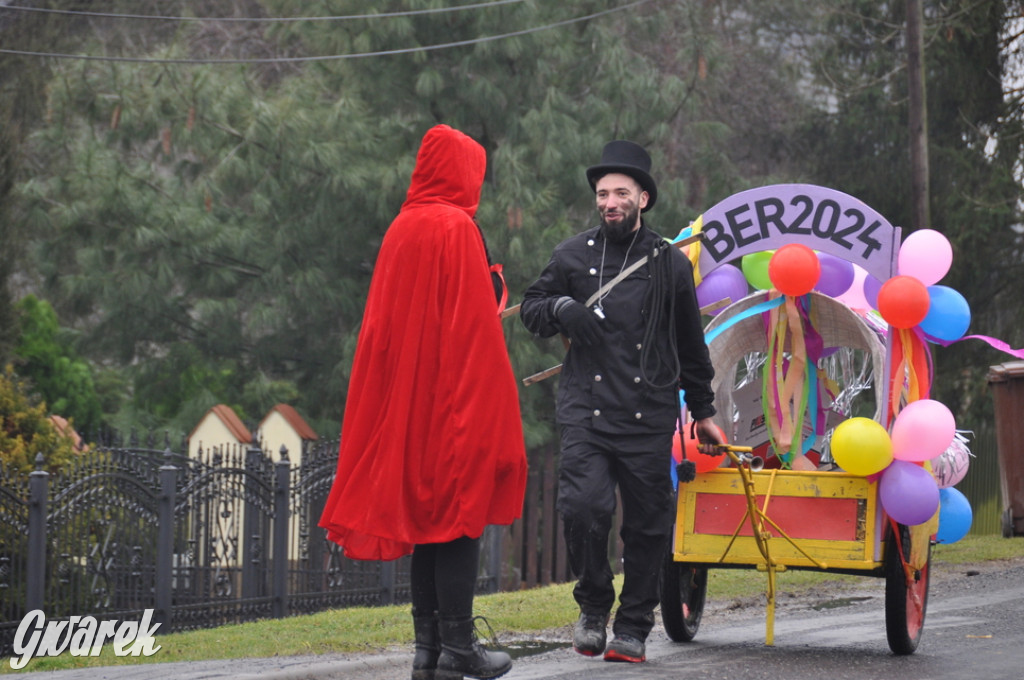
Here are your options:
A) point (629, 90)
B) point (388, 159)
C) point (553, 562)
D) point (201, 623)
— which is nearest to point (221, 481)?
point (201, 623)

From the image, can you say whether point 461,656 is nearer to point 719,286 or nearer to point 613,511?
point 613,511

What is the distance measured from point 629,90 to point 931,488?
1217 cm

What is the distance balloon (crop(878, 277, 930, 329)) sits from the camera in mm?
6516

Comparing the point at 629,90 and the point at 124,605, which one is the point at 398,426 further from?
the point at 629,90

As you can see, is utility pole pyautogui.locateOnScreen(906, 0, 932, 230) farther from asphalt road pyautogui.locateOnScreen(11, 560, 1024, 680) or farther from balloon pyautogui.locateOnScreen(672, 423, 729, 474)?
balloon pyautogui.locateOnScreen(672, 423, 729, 474)

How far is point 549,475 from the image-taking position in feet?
50.7

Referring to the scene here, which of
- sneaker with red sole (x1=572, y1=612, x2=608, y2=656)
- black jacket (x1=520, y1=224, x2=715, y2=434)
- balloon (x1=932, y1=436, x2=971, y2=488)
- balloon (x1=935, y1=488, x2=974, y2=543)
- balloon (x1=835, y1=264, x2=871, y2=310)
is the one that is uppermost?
balloon (x1=835, y1=264, x2=871, y2=310)

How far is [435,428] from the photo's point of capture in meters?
5.10

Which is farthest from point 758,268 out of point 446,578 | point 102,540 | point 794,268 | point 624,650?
point 102,540

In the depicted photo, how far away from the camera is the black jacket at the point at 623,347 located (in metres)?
5.89

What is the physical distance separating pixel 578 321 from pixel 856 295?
7.70ft

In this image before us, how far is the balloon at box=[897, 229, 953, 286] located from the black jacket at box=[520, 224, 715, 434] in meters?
1.24

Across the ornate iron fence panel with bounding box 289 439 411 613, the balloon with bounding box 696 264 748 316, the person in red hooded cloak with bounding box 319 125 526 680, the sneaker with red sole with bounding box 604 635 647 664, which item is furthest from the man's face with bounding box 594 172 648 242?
the ornate iron fence panel with bounding box 289 439 411 613

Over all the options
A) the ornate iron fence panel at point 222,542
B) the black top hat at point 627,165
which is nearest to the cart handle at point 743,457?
the black top hat at point 627,165
